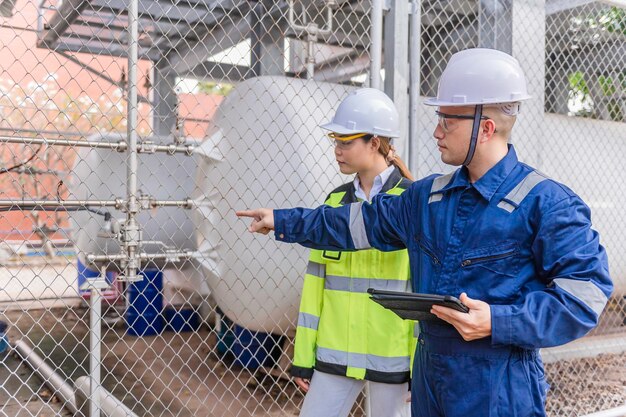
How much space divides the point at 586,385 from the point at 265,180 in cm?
325

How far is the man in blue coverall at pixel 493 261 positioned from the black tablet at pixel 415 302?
0.03 meters

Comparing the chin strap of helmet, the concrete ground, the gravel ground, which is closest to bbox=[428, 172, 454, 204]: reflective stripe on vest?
the chin strap of helmet

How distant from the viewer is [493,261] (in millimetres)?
1827

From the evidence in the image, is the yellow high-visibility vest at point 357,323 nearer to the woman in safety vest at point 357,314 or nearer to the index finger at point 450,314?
the woman in safety vest at point 357,314

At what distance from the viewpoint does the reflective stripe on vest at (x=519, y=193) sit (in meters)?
1.82

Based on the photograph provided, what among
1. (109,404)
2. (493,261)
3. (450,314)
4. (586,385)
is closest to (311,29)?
(493,261)

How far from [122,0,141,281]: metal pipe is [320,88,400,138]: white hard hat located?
0.83 m

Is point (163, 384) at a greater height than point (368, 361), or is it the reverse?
point (368, 361)

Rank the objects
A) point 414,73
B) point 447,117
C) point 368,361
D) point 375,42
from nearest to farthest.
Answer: point 447,117, point 368,361, point 375,42, point 414,73

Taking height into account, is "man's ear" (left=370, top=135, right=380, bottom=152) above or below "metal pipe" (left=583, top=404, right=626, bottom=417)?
above

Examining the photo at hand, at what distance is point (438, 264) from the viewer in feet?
6.42

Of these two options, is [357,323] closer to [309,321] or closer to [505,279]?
[309,321]

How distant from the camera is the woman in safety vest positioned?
255 cm

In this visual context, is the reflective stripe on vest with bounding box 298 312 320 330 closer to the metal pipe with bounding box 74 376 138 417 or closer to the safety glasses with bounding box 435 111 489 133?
the safety glasses with bounding box 435 111 489 133
